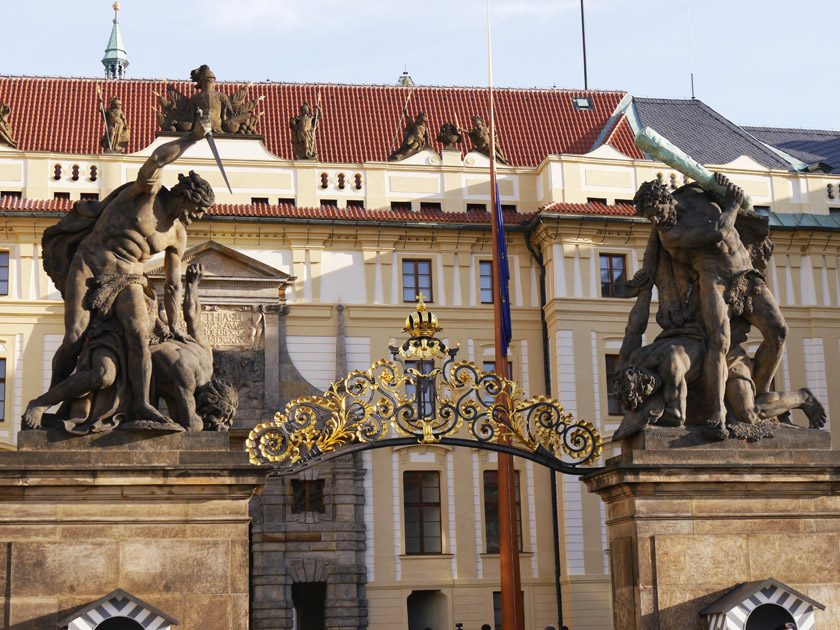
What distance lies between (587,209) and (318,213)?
603cm

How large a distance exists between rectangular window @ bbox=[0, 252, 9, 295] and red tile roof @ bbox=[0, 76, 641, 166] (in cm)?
334

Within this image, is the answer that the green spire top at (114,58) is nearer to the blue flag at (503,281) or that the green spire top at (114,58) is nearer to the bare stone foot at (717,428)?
the blue flag at (503,281)

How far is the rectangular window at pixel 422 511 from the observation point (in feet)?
102

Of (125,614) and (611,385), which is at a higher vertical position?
(611,385)

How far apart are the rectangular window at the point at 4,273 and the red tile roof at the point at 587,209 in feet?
38.4

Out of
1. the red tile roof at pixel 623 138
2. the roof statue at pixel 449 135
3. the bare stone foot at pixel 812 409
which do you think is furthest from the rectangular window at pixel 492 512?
the bare stone foot at pixel 812 409

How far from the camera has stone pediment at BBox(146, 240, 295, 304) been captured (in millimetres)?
30984

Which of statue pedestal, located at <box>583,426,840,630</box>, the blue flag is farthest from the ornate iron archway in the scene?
the blue flag

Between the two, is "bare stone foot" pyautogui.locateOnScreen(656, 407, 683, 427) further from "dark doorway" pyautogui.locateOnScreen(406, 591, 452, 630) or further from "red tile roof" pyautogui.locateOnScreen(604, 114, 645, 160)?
"red tile roof" pyautogui.locateOnScreen(604, 114, 645, 160)

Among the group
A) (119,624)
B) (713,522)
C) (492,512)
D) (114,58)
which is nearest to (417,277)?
(492,512)

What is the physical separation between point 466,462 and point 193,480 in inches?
827

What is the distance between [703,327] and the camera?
470 inches

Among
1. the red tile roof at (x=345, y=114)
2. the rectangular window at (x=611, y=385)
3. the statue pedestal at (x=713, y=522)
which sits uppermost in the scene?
the red tile roof at (x=345, y=114)

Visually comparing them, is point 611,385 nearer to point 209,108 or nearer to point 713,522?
point 209,108
